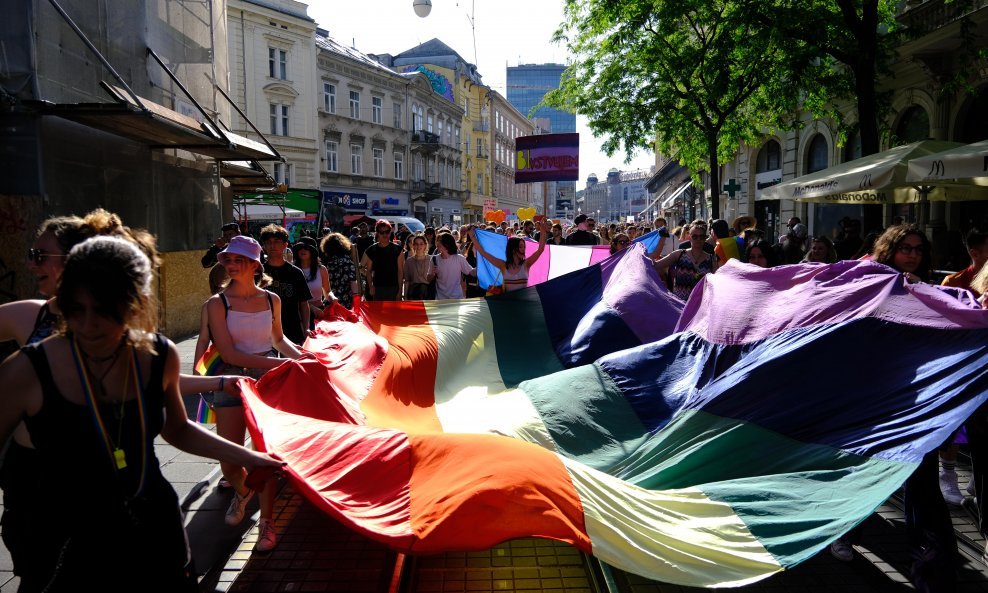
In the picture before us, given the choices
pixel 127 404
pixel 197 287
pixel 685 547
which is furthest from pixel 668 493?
pixel 197 287

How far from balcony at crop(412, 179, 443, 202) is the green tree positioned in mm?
33210

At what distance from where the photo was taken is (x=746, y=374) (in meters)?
4.39

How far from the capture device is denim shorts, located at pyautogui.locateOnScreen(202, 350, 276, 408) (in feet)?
14.4

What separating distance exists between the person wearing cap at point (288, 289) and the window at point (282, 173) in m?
34.5

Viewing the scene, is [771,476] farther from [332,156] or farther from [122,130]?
[332,156]

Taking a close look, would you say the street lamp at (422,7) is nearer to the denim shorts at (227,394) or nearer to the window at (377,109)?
the window at (377,109)

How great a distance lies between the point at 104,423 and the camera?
227 centimetres

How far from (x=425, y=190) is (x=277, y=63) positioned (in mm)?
17779

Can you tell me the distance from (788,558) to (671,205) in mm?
56201

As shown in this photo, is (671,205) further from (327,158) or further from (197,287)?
(197,287)

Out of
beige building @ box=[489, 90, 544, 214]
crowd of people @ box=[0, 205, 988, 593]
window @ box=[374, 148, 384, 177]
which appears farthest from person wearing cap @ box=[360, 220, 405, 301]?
beige building @ box=[489, 90, 544, 214]

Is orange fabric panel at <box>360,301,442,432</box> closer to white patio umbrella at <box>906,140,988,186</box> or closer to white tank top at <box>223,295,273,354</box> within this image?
white tank top at <box>223,295,273,354</box>

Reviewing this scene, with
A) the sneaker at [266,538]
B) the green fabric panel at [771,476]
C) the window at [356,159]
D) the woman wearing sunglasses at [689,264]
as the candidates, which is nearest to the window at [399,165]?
the window at [356,159]

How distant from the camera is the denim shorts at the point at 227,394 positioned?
4.39m
